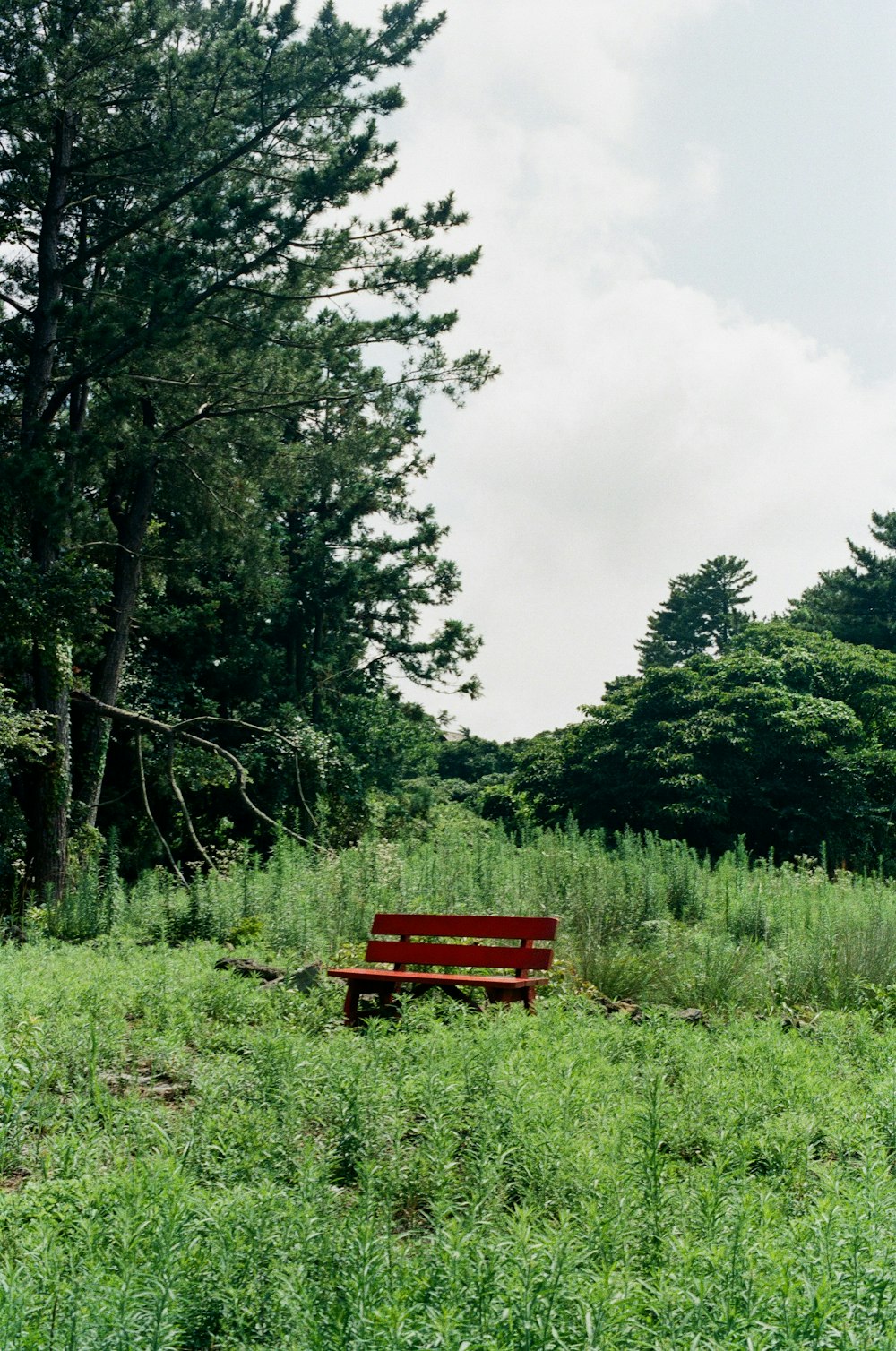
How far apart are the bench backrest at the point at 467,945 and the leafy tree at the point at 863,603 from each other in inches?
1221

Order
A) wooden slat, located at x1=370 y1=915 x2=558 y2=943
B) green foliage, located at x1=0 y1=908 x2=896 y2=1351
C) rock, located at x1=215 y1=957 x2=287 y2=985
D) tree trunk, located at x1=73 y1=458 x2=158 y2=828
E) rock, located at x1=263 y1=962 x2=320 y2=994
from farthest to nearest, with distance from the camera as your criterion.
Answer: tree trunk, located at x1=73 y1=458 x2=158 y2=828, rock, located at x1=215 y1=957 x2=287 y2=985, rock, located at x1=263 y1=962 x2=320 y2=994, wooden slat, located at x1=370 y1=915 x2=558 y2=943, green foliage, located at x1=0 y1=908 x2=896 y2=1351

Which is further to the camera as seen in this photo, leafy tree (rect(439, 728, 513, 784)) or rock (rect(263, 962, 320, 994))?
leafy tree (rect(439, 728, 513, 784))

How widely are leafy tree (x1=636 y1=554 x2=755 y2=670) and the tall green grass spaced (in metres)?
39.7

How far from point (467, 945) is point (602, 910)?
2.65m

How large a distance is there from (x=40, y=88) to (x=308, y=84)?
3.24m

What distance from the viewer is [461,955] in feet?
23.3

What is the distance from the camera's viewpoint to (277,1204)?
3.18m

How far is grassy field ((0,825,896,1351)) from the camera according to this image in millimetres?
2541

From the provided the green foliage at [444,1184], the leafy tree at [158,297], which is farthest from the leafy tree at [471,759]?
the green foliage at [444,1184]

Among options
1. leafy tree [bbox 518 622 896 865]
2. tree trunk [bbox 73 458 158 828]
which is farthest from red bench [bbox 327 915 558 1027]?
leafy tree [bbox 518 622 896 865]

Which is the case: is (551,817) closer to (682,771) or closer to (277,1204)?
(682,771)

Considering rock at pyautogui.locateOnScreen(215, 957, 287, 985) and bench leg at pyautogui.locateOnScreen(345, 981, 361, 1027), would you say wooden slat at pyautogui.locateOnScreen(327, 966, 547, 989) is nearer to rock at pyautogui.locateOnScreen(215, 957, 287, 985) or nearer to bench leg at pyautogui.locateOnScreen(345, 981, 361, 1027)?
bench leg at pyautogui.locateOnScreen(345, 981, 361, 1027)

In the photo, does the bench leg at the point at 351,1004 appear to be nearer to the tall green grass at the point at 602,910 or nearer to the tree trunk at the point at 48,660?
→ the tall green grass at the point at 602,910

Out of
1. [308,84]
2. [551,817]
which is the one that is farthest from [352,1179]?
[551,817]
